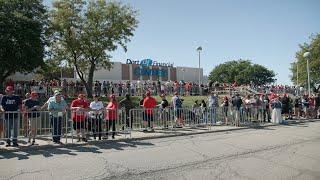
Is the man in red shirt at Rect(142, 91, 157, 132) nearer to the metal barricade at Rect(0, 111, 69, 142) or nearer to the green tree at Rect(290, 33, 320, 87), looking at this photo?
the metal barricade at Rect(0, 111, 69, 142)

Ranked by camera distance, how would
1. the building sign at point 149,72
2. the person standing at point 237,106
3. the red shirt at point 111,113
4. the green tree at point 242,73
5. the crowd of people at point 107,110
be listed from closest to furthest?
the crowd of people at point 107,110 < the red shirt at point 111,113 < the person standing at point 237,106 < the building sign at point 149,72 < the green tree at point 242,73

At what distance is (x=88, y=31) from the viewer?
37.2 metres

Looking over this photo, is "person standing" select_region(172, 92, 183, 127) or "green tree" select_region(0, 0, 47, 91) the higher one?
"green tree" select_region(0, 0, 47, 91)

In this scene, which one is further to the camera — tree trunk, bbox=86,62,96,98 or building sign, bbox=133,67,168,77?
building sign, bbox=133,67,168,77

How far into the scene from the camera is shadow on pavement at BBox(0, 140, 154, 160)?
11195 mm

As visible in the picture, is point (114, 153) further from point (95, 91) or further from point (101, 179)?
point (95, 91)

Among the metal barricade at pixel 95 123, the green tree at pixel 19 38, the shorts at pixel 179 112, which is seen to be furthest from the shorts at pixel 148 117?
Result: the green tree at pixel 19 38

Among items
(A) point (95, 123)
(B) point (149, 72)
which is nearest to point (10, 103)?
(A) point (95, 123)

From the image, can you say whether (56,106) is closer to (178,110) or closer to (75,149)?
(75,149)

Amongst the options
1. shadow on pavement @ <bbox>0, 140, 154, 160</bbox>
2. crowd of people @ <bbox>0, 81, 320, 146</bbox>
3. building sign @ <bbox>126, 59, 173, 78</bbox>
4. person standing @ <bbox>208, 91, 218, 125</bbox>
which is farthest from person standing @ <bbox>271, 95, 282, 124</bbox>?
building sign @ <bbox>126, 59, 173, 78</bbox>

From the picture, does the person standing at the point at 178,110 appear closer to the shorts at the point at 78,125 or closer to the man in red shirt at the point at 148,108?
the man in red shirt at the point at 148,108

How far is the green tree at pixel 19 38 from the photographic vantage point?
30000 mm

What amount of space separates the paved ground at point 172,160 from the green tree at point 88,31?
23.7 meters

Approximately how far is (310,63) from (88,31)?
3247cm
